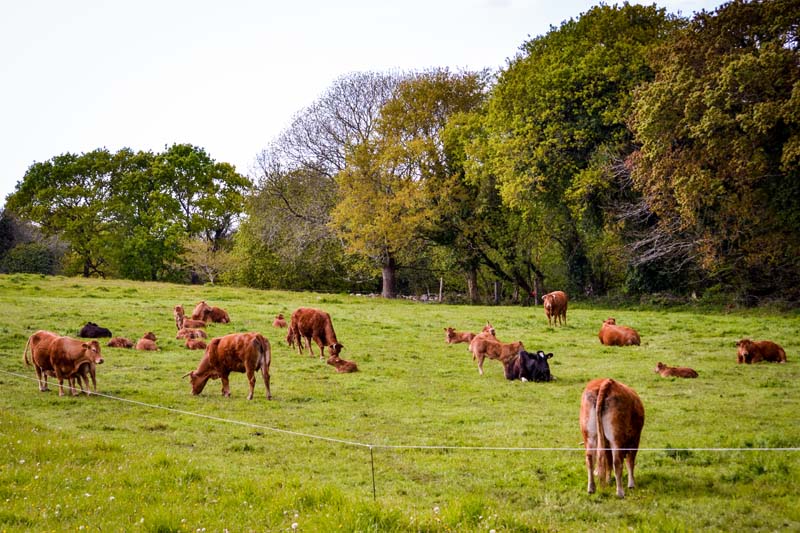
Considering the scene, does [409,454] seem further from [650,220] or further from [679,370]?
[650,220]

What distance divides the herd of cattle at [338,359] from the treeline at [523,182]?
30.7 ft

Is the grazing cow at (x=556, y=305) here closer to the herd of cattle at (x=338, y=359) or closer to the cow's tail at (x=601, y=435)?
the herd of cattle at (x=338, y=359)

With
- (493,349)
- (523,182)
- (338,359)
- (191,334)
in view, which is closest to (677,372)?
(493,349)

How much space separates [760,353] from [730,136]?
11.2 m

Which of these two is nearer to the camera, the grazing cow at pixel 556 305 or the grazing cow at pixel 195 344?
the grazing cow at pixel 195 344

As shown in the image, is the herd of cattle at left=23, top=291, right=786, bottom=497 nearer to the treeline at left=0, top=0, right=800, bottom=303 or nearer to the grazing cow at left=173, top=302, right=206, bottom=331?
the grazing cow at left=173, top=302, right=206, bottom=331

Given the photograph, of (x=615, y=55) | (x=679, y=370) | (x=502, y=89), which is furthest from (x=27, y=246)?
(x=679, y=370)

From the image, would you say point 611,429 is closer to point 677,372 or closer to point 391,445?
point 391,445

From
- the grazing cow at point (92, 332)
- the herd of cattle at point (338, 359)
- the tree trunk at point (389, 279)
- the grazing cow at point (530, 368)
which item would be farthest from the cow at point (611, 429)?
the tree trunk at point (389, 279)

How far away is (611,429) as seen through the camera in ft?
27.9

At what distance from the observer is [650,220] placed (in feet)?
123

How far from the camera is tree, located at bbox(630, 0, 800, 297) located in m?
25.4

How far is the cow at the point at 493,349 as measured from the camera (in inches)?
719

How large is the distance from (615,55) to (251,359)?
2886 cm
